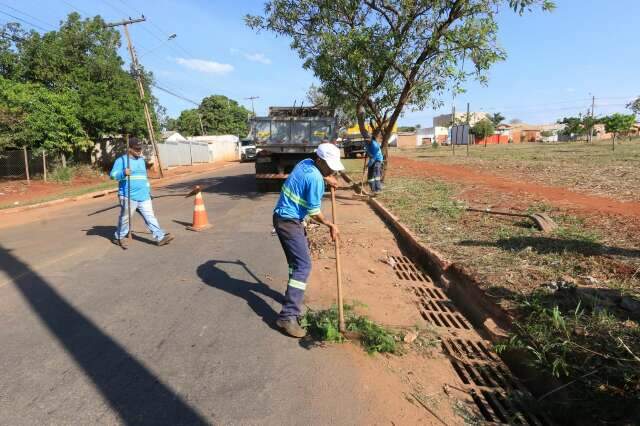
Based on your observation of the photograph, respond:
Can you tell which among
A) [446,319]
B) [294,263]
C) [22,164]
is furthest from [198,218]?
[22,164]

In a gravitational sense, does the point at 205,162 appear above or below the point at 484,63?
below

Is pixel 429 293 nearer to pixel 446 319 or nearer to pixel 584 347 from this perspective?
pixel 446 319

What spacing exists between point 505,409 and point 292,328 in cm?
178

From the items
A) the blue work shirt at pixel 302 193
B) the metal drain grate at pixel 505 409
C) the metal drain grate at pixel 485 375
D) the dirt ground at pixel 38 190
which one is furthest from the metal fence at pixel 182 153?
the metal drain grate at pixel 505 409

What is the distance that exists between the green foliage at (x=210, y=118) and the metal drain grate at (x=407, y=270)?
66.6 meters

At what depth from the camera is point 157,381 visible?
311 centimetres

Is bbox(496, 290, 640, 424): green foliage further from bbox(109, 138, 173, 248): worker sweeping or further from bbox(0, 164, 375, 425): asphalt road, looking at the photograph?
bbox(109, 138, 173, 248): worker sweeping

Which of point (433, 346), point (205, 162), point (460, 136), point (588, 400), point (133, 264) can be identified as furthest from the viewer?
point (460, 136)

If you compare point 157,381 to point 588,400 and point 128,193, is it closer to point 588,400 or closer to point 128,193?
point 588,400

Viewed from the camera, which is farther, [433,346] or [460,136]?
[460,136]

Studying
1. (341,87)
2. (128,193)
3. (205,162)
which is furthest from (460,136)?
(128,193)

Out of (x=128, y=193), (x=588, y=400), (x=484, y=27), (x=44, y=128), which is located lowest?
(x=588, y=400)

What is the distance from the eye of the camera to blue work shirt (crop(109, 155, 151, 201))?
22.5 feet

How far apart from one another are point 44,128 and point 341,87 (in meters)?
13.0
